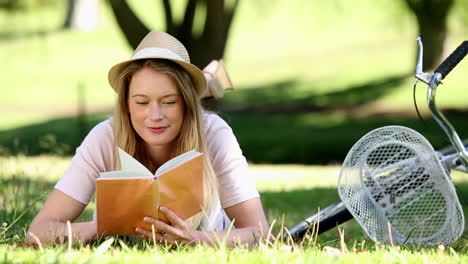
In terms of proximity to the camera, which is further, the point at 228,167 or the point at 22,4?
the point at 22,4

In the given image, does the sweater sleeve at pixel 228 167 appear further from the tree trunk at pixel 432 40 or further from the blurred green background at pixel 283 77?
the tree trunk at pixel 432 40

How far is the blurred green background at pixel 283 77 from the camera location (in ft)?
46.6

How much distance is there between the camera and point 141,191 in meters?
2.80

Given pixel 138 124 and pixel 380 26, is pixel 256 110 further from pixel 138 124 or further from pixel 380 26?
pixel 138 124

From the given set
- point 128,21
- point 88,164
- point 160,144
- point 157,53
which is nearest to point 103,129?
point 88,164

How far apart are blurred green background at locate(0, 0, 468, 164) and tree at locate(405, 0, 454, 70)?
0.30 m

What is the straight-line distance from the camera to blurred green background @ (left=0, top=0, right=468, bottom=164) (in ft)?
46.6

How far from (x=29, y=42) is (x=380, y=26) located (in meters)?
10.8

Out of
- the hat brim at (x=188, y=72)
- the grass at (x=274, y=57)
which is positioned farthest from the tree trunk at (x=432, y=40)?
the hat brim at (x=188, y=72)

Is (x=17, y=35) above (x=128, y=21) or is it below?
below

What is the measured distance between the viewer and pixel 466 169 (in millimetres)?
3564

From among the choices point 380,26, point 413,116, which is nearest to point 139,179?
point 413,116

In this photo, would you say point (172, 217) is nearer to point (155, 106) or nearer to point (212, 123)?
point (155, 106)

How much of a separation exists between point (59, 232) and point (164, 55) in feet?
2.77
